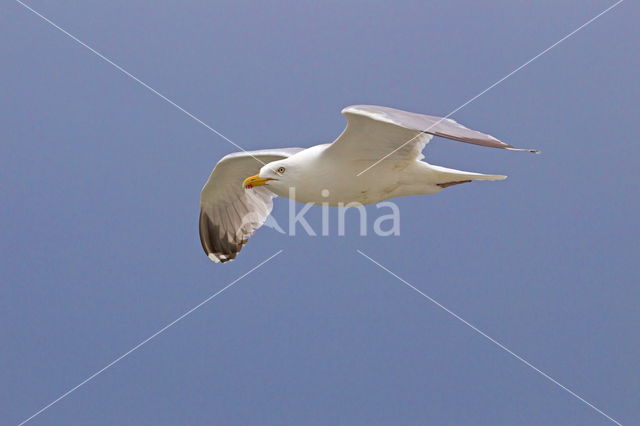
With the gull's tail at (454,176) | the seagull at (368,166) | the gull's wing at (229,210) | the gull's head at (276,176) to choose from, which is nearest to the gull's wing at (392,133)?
the seagull at (368,166)

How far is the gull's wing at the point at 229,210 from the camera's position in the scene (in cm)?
687

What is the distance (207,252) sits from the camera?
725cm

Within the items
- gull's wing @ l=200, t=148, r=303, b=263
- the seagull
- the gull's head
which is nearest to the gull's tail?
the seagull

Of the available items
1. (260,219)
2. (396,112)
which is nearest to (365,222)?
(396,112)

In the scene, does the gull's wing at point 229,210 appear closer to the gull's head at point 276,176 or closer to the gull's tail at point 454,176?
the gull's head at point 276,176

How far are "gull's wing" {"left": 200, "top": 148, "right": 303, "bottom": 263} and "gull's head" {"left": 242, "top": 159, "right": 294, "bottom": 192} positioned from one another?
129 centimetres

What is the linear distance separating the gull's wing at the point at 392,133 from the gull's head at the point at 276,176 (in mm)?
357

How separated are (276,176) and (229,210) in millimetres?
1874

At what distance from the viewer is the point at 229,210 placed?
7176 millimetres

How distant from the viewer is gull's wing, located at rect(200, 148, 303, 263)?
22.5ft

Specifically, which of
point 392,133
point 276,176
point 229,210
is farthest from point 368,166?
point 229,210

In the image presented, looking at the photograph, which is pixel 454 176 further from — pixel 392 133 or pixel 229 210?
pixel 229 210

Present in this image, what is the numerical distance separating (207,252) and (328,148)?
2.44m

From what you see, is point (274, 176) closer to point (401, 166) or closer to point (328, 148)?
point (328, 148)
